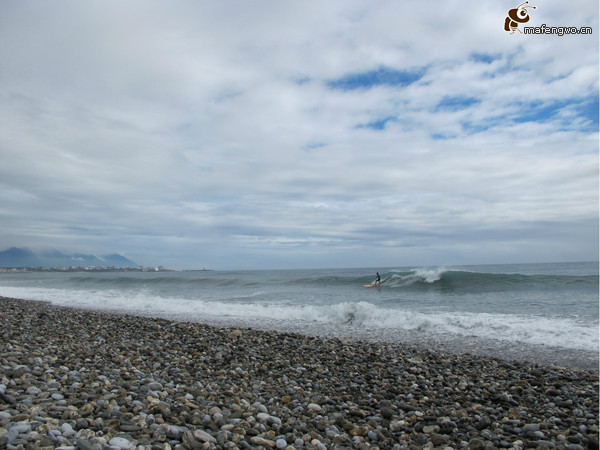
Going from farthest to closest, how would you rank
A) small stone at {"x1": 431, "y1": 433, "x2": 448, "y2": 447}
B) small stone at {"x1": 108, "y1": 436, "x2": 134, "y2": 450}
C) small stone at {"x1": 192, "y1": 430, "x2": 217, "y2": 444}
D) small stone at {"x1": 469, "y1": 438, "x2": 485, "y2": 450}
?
1. small stone at {"x1": 431, "y1": 433, "x2": 448, "y2": 447}
2. small stone at {"x1": 469, "y1": 438, "x2": 485, "y2": 450}
3. small stone at {"x1": 192, "y1": 430, "x2": 217, "y2": 444}
4. small stone at {"x1": 108, "y1": 436, "x2": 134, "y2": 450}

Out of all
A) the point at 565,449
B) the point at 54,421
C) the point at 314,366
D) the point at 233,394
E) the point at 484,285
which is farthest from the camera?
the point at 484,285

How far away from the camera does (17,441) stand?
126 inches

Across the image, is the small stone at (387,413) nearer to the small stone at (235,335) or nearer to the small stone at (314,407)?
the small stone at (314,407)

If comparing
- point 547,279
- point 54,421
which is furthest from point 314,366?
point 547,279

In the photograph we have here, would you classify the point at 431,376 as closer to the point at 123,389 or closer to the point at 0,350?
the point at 123,389

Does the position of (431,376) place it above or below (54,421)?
below

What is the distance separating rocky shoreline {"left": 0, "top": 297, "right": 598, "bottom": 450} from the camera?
381 cm

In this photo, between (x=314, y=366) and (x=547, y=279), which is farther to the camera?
(x=547, y=279)

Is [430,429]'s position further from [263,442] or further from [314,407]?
[263,442]

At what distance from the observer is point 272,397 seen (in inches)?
212

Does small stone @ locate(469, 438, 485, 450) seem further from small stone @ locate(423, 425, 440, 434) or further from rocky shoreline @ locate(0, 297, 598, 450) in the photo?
small stone @ locate(423, 425, 440, 434)

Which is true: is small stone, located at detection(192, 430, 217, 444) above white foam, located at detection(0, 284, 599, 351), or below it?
above

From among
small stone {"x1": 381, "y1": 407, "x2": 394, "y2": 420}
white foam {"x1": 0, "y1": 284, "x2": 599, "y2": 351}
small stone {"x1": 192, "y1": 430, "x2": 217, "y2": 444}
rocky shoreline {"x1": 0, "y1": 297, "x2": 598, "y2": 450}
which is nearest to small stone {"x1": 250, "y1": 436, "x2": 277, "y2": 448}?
rocky shoreline {"x1": 0, "y1": 297, "x2": 598, "y2": 450}

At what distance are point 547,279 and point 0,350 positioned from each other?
119 ft
